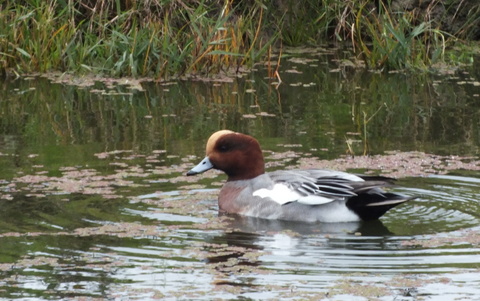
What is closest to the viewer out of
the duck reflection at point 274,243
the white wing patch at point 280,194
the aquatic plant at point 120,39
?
the duck reflection at point 274,243

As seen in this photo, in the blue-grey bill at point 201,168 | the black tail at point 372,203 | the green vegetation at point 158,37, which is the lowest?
the black tail at point 372,203

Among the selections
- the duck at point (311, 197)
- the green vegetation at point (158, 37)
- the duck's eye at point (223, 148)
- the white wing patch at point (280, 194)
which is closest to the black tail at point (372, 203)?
the duck at point (311, 197)

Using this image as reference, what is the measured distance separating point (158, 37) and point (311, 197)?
17.6 ft

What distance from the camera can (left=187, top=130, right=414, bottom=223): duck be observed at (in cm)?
696

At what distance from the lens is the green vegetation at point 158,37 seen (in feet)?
38.3

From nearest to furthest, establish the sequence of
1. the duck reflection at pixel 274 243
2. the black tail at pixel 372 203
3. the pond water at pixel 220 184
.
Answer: the pond water at pixel 220 184 < the duck reflection at pixel 274 243 < the black tail at pixel 372 203

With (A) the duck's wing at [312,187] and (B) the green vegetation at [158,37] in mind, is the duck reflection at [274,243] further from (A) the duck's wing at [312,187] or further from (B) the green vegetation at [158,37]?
(B) the green vegetation at [158,37]

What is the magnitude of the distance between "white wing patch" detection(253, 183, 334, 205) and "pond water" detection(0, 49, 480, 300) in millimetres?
161

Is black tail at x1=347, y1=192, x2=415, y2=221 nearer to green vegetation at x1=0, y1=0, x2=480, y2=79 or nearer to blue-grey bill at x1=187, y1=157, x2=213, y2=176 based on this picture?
blue-grey bill at x1=187, y1=157, x2=213, y2=176

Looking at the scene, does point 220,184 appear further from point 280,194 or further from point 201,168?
point 280,194

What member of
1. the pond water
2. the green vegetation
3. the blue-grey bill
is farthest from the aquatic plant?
the blue-grey bill

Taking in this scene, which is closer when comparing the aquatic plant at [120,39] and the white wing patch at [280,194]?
the white wing patch at [280,194]

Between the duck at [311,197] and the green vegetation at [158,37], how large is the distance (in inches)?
167

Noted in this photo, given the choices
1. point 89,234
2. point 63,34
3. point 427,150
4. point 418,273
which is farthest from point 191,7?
point 418,273
